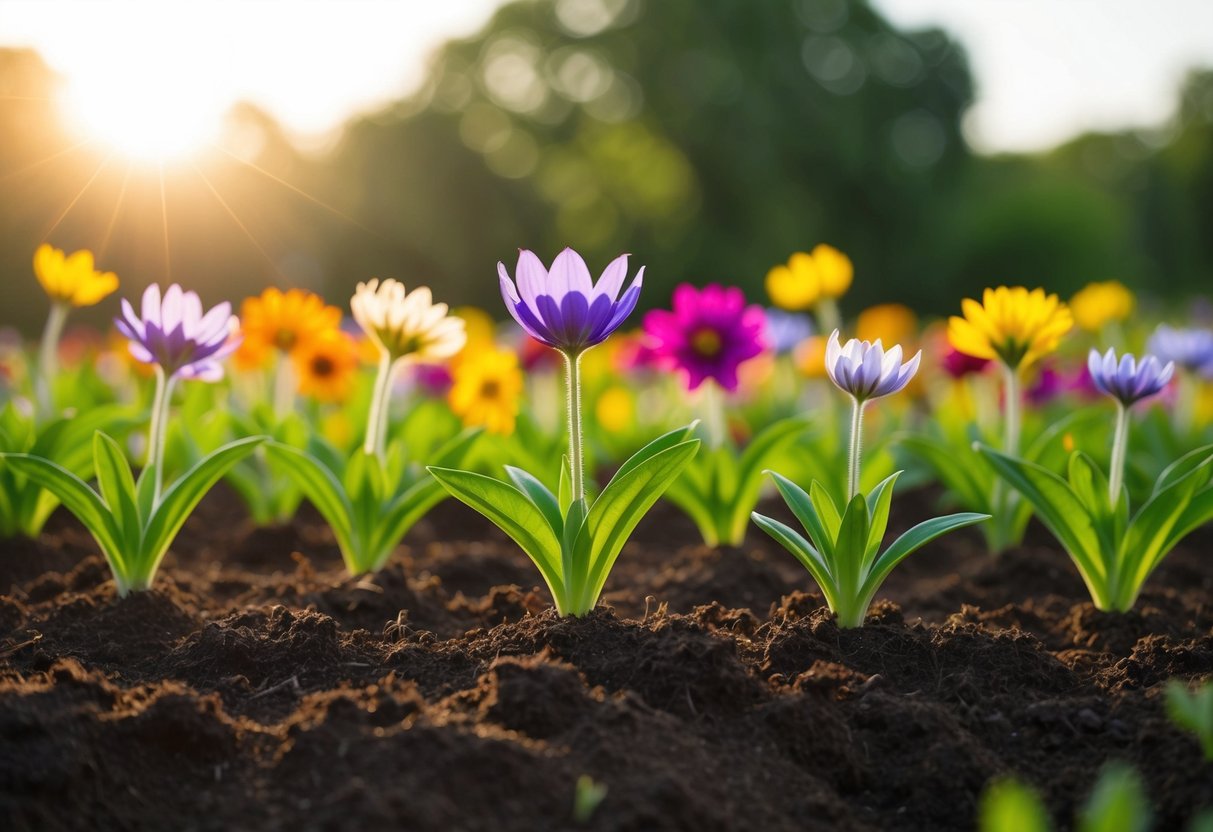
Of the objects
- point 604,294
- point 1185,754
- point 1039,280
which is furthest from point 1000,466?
point 1039,280

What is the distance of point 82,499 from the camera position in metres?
2.85

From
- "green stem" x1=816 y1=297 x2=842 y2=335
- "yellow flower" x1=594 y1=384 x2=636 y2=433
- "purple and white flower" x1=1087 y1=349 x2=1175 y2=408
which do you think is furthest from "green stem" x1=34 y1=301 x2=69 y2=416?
"purple and white flower" x1=1087 y1=349 x2=1175 y2=408

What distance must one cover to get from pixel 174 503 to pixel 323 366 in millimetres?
1690

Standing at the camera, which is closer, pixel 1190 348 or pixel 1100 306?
pixel 1190 348

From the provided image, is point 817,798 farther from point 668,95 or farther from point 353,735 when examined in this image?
point 668,95

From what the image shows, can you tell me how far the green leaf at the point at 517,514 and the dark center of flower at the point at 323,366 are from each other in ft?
7.26

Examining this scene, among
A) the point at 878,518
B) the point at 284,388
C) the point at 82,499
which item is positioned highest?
the point at 284,388

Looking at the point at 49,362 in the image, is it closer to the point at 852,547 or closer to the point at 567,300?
the point at 567,300

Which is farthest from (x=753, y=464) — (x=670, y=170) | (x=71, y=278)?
(x=670, y=170)

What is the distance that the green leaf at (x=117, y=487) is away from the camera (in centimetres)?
284

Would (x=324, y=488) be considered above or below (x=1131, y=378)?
below

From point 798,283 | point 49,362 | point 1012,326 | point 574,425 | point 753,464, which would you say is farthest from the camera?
point 798,283

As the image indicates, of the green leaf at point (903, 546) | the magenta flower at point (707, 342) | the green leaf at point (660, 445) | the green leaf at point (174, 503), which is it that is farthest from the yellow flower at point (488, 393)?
the green leaf at point (903, 546)

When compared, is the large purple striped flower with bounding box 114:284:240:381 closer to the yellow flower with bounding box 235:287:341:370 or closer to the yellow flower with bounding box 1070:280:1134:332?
the yellow flower with bounding box 235:287:341:370
